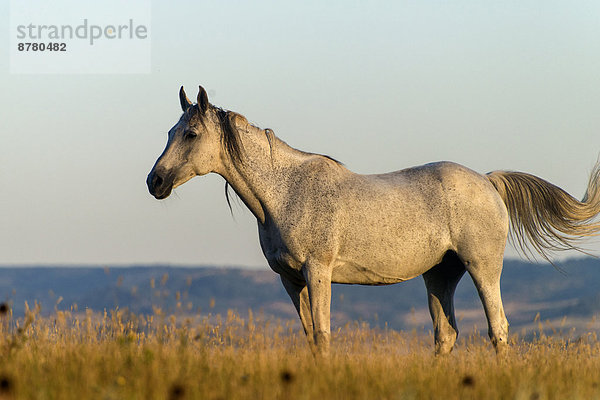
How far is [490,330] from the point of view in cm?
923

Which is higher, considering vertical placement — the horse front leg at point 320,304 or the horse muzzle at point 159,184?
Answer: the horse muzzle at point 159,184

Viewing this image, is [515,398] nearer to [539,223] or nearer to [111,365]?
[111,365]

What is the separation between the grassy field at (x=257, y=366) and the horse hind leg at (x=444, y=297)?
691 mm

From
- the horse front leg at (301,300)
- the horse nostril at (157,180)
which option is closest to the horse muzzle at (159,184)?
the horse nostril at (157,180)

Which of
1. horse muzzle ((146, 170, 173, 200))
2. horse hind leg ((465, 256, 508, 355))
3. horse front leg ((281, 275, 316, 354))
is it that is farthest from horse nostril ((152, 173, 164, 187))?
horse hind leg ((465, 256, 508, 355))

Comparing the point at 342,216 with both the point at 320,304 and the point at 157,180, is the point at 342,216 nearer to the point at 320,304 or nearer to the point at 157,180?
the point at 320,304

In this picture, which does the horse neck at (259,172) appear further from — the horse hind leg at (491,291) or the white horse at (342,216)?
the horse hind leg at (491,291)

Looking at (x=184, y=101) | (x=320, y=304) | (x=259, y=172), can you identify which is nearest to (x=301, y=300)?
(x=320, y=304)

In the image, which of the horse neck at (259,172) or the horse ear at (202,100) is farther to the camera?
the horse neck at (259,172)

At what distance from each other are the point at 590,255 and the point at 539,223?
0.85 meters

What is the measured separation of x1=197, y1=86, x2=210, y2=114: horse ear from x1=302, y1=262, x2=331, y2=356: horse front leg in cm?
224

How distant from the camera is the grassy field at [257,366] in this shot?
4730 mm

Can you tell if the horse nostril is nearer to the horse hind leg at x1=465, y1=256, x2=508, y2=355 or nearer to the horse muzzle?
the horse muzzle

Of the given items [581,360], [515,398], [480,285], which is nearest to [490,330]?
[480,285]
